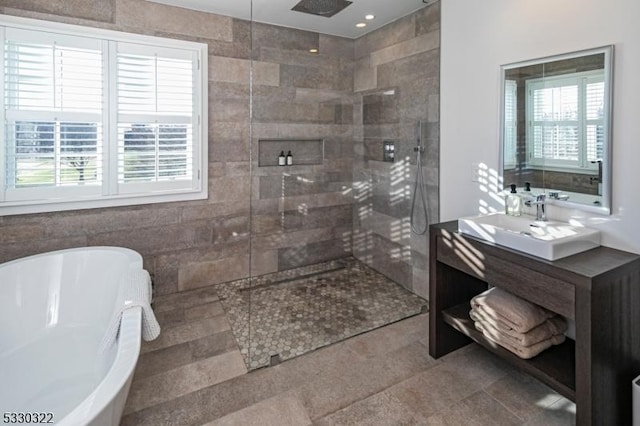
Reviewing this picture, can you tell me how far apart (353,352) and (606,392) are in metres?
1.38

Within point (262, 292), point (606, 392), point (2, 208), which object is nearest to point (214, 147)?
point (262, 292)

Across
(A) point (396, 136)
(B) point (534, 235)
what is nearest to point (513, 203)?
(B) point (534, 235)

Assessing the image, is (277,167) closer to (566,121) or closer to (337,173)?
(337,173)

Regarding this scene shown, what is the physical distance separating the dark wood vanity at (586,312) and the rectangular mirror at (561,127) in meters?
0.40

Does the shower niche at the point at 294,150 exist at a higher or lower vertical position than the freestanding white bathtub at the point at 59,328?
higher

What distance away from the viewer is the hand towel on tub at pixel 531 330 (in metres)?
1.96

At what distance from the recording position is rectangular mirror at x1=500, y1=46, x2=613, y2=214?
1944 millimetres

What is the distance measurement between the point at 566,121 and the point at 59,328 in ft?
11.3

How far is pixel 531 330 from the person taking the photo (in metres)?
1.99

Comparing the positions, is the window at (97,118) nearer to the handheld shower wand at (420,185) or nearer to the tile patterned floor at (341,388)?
the tile patterned floor at (341,388)

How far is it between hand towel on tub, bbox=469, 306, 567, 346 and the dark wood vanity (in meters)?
0.10

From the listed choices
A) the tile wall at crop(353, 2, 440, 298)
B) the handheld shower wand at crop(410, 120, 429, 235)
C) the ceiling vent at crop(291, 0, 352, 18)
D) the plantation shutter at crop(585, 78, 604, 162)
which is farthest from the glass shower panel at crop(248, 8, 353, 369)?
the plantation shutter at crop(585, 78, 604, 162)

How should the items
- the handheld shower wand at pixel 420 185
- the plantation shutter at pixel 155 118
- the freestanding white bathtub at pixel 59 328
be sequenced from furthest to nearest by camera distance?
the handheld shower wand at pixel 420 185, the plantation shutter at pixel 155 118, the freestanding white bathtub at pixel 59 328

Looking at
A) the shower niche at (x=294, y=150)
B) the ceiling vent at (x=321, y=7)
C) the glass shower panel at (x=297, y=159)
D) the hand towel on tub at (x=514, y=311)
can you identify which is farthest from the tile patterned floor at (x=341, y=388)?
the ceiling vent at (x=321, y=7)
